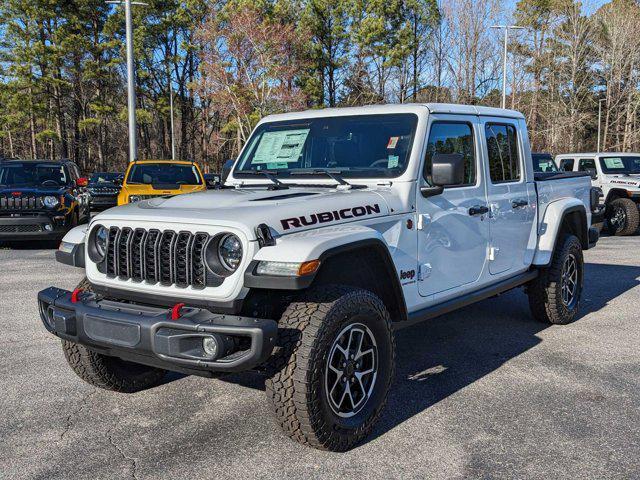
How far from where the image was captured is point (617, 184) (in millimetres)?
14180

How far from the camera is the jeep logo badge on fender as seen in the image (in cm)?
326

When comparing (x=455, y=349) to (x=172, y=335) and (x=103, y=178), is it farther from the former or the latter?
(x=103, y=178)

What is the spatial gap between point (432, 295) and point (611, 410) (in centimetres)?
132

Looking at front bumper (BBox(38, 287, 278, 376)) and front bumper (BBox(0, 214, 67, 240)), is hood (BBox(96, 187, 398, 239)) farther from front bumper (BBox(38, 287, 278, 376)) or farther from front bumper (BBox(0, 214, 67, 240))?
front bumper (BBox(0, 214, 67, 240))

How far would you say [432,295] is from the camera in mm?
4148

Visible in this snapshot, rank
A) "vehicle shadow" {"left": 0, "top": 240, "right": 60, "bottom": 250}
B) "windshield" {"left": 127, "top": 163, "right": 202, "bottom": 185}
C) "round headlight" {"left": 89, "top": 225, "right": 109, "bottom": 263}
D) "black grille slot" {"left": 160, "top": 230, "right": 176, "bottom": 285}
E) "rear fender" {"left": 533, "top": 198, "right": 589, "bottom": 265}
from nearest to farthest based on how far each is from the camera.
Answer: "black grille slot" {"left": 160, "top": 230, "right": 176, "bottom": 285}, "round headlight" {"left": 89, "top": 225, "right": 109, "bottom": 263}, "rear fender" {"left": 533, "top": 198, "right": 589, "bottom": 265}, "vehicle shadow" {"left": 0, "top": 240, "right": 60, "bottom": 250}, "windshield" {"left": 127, "top": 163, "right": 202, "bottom": 185}

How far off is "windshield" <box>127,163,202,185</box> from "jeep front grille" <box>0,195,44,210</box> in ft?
6.16

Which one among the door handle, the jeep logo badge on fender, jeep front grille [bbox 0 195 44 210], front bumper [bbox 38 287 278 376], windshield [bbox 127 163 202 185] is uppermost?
windshield [bbox 127 163 202 185]

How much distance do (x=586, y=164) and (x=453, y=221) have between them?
12.4 metres

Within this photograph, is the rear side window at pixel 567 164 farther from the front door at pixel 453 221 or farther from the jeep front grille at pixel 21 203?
the jeep front grille at pixel 21 203

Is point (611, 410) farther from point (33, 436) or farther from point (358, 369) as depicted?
point (33, 436)

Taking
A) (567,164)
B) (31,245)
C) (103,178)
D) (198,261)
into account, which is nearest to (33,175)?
(31,245)

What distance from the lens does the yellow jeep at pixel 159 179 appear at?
1159cm

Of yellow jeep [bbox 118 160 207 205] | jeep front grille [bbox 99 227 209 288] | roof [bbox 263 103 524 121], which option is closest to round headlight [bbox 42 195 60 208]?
yellow jeep [bbox 118 160 207 205]
